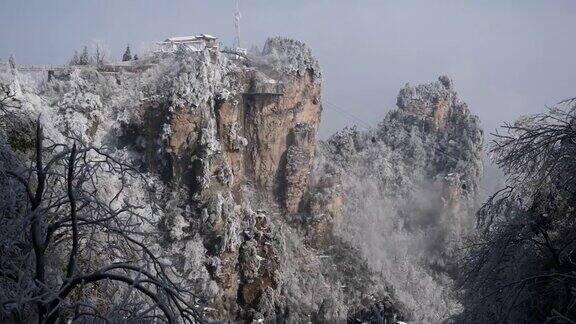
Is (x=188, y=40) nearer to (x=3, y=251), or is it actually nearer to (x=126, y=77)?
(x=126, y=77)

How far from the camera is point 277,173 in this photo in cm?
2864

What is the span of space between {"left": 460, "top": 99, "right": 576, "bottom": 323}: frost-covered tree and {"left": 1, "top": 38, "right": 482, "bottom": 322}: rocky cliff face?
9.23 meters

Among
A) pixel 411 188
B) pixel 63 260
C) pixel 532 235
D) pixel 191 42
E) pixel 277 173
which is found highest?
pixel 191 42

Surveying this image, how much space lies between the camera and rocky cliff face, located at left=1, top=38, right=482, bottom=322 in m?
20.7

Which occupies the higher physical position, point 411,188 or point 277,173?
point 411,188

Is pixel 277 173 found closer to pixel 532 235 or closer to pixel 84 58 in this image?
pixel 84 58

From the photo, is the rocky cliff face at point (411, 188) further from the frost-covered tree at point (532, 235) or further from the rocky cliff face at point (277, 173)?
the frost-covered tree at point (532, 235)

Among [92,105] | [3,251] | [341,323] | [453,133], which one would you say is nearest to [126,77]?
[92,105]

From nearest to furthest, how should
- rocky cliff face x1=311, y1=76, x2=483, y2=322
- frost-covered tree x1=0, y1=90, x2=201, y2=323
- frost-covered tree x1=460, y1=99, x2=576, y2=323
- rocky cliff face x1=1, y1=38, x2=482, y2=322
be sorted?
frost-covered tree x1=0, y1=90, x2=201, y2=323
frost-covered tree x1=460, y1=99, x2=576, y2=323
rocky cliff face x1=1, y1=38, x2=482, y2=322
rocky cliff face x1=311, y1=76, x2=483, y2=322

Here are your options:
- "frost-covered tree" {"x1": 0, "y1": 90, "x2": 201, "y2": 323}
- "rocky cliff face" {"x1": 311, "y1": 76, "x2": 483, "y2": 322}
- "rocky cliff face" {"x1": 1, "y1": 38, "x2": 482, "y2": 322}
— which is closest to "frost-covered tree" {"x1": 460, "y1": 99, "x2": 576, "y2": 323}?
"frost-covered tree" {"x1": 0, "y1": 90, "x2": 201, "y2": 323}

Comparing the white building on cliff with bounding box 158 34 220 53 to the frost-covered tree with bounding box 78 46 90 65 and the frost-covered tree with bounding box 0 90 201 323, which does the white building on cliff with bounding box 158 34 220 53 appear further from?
the frost-covered tree with bounding box 0 90 201 323

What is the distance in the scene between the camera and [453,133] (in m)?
43.2

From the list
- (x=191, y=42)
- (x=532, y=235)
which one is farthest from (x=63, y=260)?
(x=191, y=42)

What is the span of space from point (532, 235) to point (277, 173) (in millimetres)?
24464
